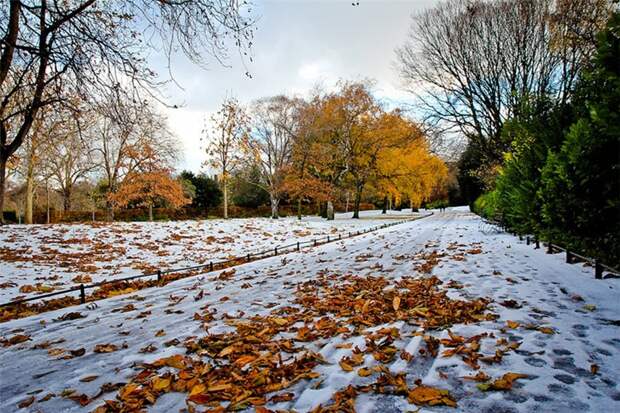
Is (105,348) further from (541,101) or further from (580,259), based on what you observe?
(541,101)

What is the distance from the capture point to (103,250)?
1093cm

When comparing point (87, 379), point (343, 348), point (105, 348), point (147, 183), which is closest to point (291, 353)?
point (343, 348)

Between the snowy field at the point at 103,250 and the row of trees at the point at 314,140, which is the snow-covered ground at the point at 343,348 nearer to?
the snowy field at the point at 103,250

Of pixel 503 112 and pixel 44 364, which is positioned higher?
pixel 503 112

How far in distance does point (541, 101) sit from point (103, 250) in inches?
548

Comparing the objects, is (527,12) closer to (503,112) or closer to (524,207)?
(503,112)

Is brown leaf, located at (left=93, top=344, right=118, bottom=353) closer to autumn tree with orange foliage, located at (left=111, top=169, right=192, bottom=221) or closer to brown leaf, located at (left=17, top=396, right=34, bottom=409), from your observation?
brown leaf, located at (left=17, top=396, right=34, bottom=409)

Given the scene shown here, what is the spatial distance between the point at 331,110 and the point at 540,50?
15022 mm

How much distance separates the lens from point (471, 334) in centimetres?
336

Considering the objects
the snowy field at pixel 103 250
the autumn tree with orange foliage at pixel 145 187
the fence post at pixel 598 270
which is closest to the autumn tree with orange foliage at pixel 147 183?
the autumn tree with orange foliage at pixel 145 187

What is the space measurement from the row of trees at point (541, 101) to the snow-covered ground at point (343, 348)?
1.49 meters

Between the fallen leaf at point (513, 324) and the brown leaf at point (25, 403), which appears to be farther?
the fallen leaf at point (513, 324)

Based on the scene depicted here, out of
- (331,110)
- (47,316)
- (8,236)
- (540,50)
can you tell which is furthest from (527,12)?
(8,236)

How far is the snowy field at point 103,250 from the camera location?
25.0 feet
